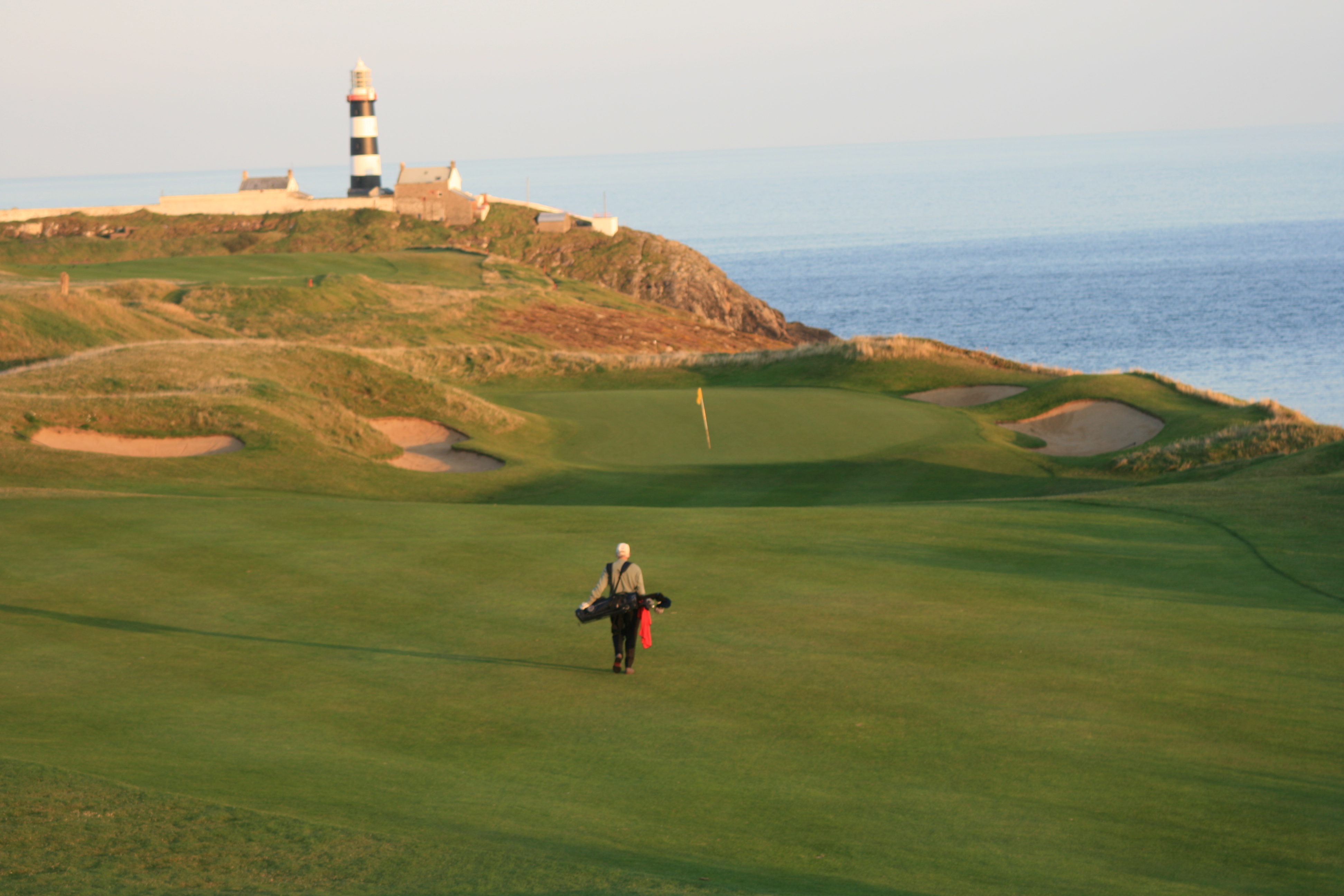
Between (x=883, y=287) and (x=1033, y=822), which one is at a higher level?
(x=883, y=287)

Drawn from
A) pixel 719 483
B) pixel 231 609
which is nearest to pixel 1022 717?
Result: pixel 231 609

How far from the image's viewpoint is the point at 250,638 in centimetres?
1506

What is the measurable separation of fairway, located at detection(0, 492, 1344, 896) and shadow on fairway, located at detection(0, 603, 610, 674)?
63 mm

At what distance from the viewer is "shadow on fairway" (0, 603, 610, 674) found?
47.5 feet

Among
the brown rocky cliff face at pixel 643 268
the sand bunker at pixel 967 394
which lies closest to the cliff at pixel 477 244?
the brown rocky cliff face at pixel 643 268

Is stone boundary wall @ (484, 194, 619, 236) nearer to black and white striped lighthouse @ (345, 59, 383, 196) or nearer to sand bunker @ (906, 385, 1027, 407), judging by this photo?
black and white striped lighthouse @ (345, 59, 383, 196)

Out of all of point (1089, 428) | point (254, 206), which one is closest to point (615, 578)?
point (1089, 428)

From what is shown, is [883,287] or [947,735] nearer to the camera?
[947,735]

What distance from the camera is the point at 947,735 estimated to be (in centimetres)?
1210

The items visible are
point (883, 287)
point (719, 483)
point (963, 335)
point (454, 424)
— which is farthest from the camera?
point (883, 287)

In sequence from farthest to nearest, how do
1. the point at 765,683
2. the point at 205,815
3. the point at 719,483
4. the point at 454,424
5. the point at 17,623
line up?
1. the point at 454,424
2. the point at 719,483
3. the point at 17,623
4. the point at 765,683
5. the point at 205,815

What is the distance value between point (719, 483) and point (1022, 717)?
19005 mm

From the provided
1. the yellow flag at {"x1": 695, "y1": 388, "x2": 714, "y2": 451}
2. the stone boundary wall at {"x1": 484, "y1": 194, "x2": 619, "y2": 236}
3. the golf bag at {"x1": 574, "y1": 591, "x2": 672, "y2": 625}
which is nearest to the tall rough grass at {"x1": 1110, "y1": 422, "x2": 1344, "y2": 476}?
the yellow flag at {"x1": 695, "y1": 388, "x2": 714, "y2": 451}

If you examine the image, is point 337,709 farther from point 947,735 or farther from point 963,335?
point 963,335
